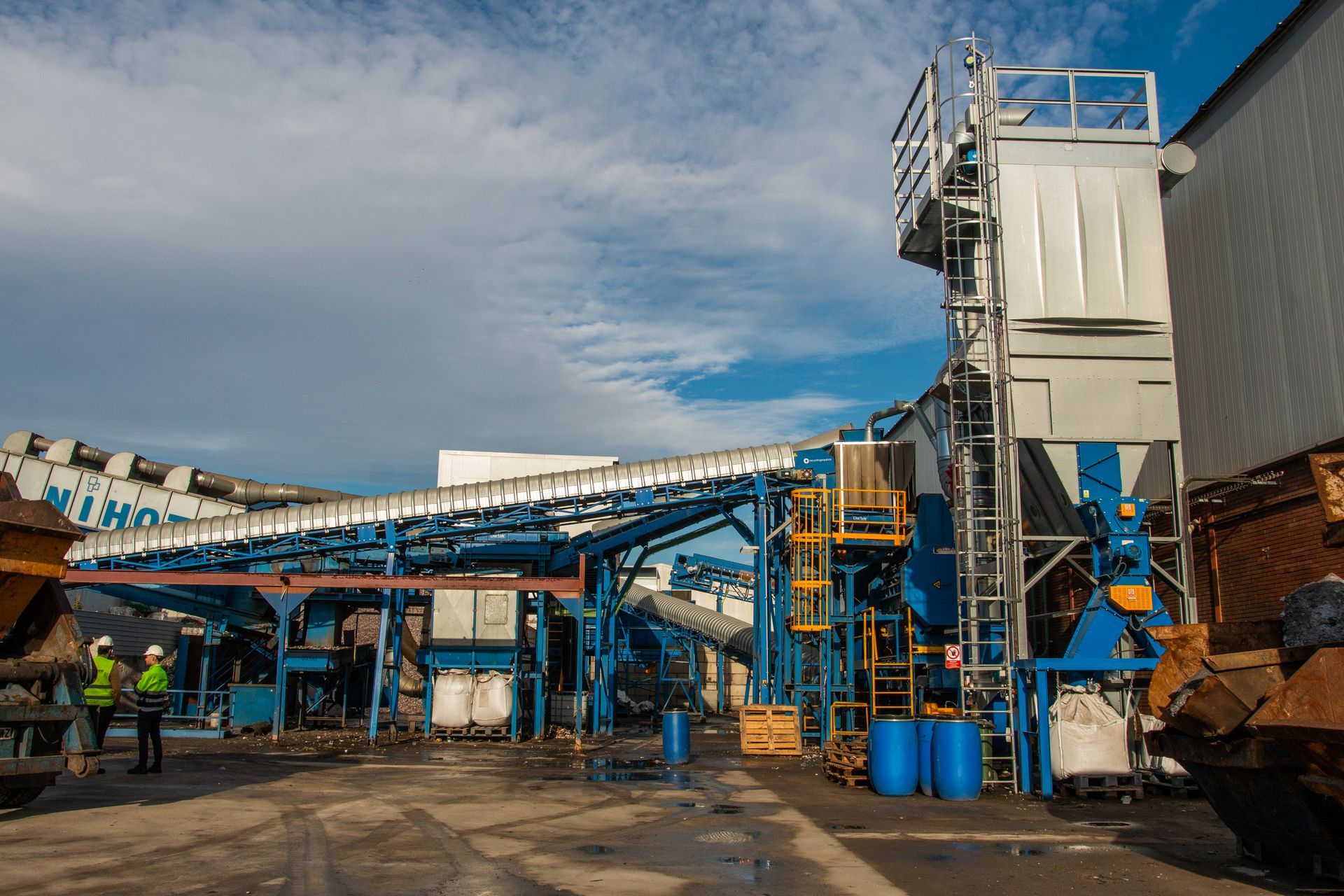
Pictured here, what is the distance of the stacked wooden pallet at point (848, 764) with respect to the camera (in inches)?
535

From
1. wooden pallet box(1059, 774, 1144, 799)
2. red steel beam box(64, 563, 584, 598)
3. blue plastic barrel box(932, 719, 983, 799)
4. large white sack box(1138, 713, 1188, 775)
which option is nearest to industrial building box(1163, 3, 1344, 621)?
large white sack box(1138, 713, 1188, 775)

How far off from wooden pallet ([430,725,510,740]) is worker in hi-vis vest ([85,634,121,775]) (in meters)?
9.73

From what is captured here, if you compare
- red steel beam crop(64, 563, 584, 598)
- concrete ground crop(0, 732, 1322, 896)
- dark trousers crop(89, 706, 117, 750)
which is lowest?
concrete ground crop(0, 732, 1322, 896)

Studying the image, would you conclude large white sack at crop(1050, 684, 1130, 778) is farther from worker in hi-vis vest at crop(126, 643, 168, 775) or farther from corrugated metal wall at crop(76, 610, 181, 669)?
corrugated metal wall at crop(76, 610, 181, 669)

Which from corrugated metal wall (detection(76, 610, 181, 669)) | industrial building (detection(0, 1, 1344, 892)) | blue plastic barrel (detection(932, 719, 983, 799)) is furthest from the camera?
corrugated metal wall (detection(76, 610, 181, 669))

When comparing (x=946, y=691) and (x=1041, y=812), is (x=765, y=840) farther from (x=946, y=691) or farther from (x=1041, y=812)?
(x=946, y=691)

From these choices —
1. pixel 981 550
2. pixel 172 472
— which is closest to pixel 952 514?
pixel 981 550

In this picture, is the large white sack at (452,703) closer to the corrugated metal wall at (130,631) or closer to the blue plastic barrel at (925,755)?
the corrugated metal wall at (130,631)

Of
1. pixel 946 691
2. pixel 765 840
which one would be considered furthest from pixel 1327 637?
pixel 946 691

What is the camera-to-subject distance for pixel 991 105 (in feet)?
50.9

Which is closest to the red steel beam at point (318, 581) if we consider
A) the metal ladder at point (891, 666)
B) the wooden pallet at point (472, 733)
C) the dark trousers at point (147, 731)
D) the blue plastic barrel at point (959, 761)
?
the wooden pallet at point (472, 733)

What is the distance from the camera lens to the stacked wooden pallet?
44.6ft

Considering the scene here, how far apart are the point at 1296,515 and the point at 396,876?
1324 centimetres

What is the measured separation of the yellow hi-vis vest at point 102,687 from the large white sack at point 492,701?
10.3 meters
